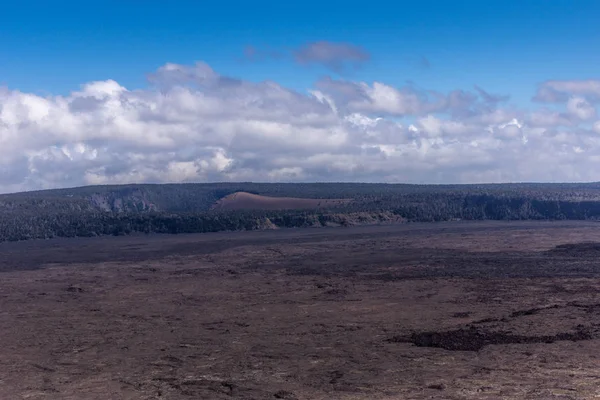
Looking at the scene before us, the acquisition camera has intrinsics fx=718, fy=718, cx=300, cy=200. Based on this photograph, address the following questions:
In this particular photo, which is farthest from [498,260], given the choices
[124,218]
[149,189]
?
[149,189]

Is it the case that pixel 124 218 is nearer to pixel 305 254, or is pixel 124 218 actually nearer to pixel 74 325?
pixel 305 254

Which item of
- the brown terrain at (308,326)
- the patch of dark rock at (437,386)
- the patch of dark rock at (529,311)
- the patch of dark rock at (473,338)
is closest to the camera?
the patch of dark rock at (437,386)

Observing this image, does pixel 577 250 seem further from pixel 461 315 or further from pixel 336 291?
pixel 461 315

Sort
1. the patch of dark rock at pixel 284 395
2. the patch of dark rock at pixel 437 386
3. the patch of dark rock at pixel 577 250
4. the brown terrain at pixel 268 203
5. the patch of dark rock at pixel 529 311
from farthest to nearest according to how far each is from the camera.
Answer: the brown terrain at pixel 268 203
the patch of dark rock at pixel 577 250
the patch of dark rock at pixel 529 311
the patch of dark rock at pixel 437 386
the patch of dark rock at pixel 284 395

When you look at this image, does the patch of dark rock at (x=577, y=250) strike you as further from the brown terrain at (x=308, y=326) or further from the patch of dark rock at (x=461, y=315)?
the patch of dark rock at (x=461, y=315)

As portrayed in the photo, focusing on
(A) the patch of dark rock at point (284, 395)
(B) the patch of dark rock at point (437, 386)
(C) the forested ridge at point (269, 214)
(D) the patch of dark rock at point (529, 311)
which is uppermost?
(C) the forested ridge at point (269, 214)

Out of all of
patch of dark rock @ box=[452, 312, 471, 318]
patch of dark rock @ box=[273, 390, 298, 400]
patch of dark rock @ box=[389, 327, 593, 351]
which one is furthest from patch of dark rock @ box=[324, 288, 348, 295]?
patch of dark rock @ box=[273, 390, 298, 400]

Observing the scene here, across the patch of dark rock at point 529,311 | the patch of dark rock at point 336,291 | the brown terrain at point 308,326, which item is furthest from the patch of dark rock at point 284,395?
the patch of dark rock at point 336,291

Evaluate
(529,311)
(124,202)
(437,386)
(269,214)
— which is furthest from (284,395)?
(124,202)
